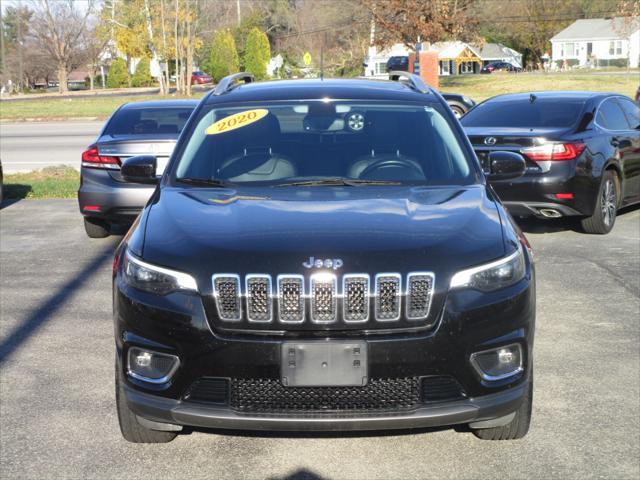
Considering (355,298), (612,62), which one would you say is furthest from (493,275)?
(612,62)

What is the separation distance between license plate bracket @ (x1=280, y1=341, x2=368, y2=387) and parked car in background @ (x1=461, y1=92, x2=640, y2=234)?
5831mm

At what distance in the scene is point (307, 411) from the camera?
3.84 m

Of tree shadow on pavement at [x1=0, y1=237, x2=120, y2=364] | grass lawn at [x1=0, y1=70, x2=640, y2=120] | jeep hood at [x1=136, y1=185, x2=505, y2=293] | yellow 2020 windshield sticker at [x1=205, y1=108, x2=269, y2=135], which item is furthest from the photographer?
grass lawn at [x1=0, y1=70, x2=640, y2=120]

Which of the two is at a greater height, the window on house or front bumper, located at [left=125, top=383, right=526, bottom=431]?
front bumper, located at [left=125, top=383, right=526, bottom=431]

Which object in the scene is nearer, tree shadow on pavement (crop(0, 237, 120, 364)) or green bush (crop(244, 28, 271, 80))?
tree shadow on pavement (crop(0, 237, 120, 364))

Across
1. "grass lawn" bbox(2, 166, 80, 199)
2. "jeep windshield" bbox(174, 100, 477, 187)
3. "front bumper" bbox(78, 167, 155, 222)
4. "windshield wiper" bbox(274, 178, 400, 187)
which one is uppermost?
"jeep windshield" bbox(174, 100, 477, 187)

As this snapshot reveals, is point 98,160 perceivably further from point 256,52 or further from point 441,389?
point 256,52

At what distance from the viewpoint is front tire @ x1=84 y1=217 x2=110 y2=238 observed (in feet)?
33.8

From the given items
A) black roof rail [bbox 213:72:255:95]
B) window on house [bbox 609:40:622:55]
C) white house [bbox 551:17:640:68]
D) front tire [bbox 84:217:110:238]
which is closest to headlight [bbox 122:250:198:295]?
black roof rail [bbox 213:72:255:95]

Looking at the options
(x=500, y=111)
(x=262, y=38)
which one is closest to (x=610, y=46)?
(x=262, y=38)

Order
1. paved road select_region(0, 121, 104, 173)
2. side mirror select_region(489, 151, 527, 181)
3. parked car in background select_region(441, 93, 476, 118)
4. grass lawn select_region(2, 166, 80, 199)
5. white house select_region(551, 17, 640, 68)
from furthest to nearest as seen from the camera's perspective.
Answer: white house select_region(551, 17, 640, 68)
paved road select_region(0, 121, 104, 173)
parked car in background select_region(441, 93, 476, 118)
grass lawn select_region(2, 166, 80, 199)
side mirror select_region(489, 151, 527, 181)

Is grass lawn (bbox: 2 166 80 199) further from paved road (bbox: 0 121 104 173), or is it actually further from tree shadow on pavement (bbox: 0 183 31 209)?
paved road (bbox: 0 121 104 173)

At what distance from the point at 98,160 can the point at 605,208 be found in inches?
213

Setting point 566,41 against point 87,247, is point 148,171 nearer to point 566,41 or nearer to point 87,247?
point 87,247
